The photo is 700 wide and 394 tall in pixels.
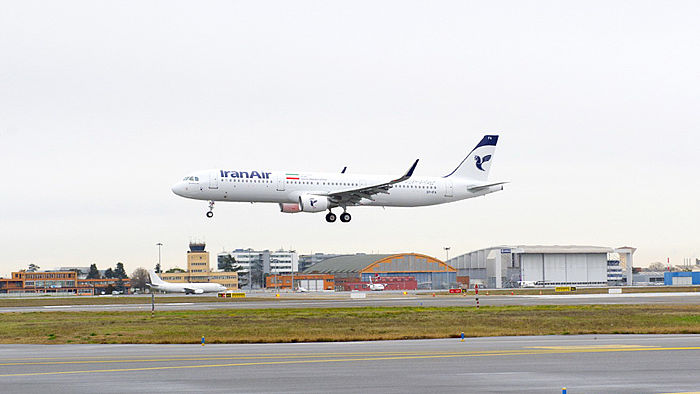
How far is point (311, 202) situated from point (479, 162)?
19.4m

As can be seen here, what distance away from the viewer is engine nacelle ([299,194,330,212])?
68.9 m

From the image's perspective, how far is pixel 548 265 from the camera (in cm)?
16588

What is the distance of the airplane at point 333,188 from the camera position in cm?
6650

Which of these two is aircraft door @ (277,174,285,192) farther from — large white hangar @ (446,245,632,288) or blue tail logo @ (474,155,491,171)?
large white hangar @ (446,245,632,288)

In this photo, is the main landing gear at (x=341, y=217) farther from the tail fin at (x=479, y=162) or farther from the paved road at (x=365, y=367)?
the paved road at (x=365, y=367)

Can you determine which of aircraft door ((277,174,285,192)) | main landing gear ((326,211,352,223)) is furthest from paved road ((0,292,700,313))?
aircraft door ((277,174,285,192))

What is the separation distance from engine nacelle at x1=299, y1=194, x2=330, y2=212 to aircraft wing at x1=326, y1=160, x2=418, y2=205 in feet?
2.72

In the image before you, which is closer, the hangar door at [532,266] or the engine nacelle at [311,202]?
the engine nacelle at [311,202]

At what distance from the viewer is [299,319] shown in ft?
154

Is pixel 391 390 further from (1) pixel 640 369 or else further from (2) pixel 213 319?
(2) pixel 213 319

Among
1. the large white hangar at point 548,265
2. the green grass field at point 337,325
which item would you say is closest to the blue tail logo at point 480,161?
the green grass field at point 337,325

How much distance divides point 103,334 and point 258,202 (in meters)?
32.5

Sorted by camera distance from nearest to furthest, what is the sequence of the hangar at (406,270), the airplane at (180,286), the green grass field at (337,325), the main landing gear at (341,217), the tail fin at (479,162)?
the green grass field at (337,325) < the main landing gear at (341,217) < the tail fin at (479,162) < the airplane at (180,286) < the hangar at (406,270)

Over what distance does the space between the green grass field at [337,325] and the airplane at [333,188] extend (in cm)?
1367
